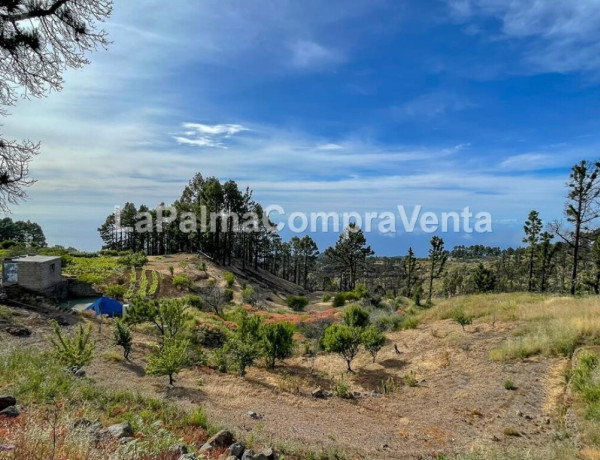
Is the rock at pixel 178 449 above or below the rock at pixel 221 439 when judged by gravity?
above

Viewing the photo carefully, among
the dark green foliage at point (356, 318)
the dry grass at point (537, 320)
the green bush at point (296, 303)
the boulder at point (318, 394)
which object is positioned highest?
the dry grass at point (537, 320)

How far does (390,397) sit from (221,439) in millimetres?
7305

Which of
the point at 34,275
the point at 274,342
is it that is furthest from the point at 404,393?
the point at 34,275

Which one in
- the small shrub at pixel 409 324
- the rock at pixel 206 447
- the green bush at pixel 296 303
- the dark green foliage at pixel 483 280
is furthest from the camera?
the dark green foliage at pixel 483 280

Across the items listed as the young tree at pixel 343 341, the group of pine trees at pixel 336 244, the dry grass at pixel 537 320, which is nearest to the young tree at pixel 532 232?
the group of pine trees at pixel 336 244

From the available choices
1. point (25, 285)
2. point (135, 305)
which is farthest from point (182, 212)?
point (135, 305)

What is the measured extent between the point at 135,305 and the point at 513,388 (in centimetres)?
1675

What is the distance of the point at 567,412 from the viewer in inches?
337

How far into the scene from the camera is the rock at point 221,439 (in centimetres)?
644

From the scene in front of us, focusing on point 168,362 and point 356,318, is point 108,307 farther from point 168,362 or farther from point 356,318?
point 356,318

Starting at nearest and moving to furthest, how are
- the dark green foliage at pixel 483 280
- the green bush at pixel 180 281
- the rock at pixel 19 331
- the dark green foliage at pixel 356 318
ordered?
the rock at pixel 19 331 → the dark green foliage at pixel 356 318 → the green bush at pixel 180 281 → the dark green foliage at pixel 483 280

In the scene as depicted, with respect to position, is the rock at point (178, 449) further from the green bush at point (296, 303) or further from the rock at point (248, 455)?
the green bush at point (296, 303)

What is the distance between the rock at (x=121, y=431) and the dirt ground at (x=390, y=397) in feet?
7.98

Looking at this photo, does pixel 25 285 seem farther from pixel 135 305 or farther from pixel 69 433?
pixel 69 433
